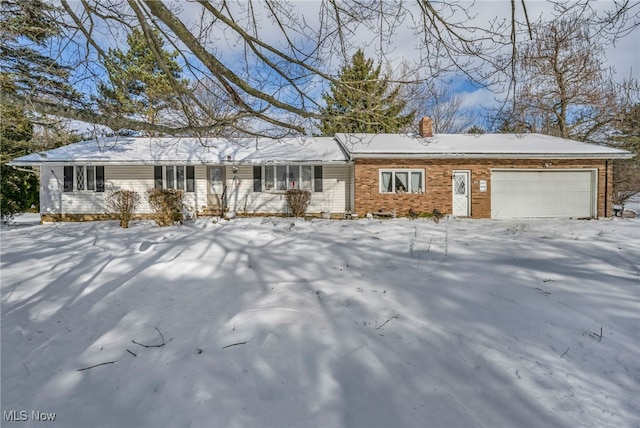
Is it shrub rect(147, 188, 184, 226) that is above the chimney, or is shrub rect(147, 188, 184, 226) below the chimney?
below

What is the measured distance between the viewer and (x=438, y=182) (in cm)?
1398

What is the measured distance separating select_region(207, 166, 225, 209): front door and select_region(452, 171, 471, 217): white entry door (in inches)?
414

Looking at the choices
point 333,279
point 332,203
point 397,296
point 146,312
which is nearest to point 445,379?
point 397,296

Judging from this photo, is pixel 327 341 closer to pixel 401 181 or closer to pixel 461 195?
pixel 401 181

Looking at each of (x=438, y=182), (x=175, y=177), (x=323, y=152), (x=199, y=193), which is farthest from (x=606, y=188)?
(x=175, y=177)

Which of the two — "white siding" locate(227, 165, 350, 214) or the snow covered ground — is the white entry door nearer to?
"white siding" locate(227, 165, 350, 214)

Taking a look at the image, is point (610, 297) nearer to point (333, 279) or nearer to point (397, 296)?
point (397, 296)

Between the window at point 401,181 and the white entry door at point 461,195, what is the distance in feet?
5.05

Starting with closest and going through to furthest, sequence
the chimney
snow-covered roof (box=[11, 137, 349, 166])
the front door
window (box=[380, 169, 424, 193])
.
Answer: snow-covered roof (box=[11, 137, 349, 166]) < window (box=[380, 169, 424, 193]) < the front door < the chimney

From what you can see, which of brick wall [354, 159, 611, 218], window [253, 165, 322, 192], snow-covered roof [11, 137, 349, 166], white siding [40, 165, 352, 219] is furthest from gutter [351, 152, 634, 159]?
window [253, 165, 322, 192]

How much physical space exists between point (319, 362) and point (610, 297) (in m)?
3.70

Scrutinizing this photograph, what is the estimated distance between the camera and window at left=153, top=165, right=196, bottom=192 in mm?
14539

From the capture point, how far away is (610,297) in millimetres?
3867

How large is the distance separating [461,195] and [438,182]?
123 cm
